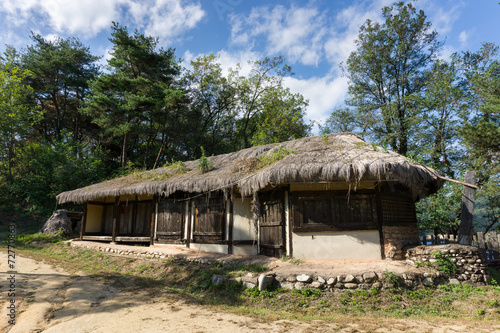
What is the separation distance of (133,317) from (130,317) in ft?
0.16

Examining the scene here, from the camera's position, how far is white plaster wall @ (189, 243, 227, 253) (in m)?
8.85

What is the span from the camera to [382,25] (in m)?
16.2

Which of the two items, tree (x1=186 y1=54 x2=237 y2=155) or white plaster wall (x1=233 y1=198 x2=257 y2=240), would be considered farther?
tree (x1=186 y1=54 x2=237 y2=155)

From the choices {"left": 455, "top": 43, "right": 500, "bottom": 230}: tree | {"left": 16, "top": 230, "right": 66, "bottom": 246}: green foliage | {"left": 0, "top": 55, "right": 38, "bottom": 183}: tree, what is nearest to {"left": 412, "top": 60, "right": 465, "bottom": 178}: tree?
{"left": 455, "top": 43, "right": 500, "bottom": 230}: tree

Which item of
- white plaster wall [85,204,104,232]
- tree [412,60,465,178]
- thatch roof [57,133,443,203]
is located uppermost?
tree [412,60,465,178]

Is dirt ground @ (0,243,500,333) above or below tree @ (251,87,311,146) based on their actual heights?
below

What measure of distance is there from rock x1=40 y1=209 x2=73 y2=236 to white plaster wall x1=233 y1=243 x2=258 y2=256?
9.91 m

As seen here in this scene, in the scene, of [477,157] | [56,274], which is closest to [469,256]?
[477,157]

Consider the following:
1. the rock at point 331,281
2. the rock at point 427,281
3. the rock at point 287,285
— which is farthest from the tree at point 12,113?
the rock at point 427,281

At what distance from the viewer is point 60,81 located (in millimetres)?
19891

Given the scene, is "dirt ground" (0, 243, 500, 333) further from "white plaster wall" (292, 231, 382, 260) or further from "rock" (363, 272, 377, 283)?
"white plaster wall" (292, 231, 382, 260)

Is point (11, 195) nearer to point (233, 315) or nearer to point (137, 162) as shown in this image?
point (137, 162)

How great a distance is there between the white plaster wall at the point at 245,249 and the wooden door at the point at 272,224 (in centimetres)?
30

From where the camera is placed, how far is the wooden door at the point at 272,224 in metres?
7.63
